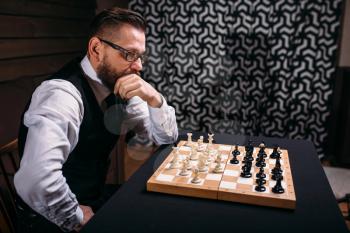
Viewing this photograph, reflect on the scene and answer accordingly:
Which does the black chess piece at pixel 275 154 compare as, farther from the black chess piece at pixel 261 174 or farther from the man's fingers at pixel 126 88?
the man's fingers at pixel 126 88

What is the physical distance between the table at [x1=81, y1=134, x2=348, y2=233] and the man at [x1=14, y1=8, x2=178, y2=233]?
9.2 inches

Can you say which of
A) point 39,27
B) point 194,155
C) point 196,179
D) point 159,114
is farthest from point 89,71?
point 39,27

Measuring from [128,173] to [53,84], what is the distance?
2325mm

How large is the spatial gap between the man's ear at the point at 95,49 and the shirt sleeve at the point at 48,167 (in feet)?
1.26

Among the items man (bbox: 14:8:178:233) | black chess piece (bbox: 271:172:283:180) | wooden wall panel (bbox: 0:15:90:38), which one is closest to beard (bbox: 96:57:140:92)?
man (bbox: 14:8:178:233)

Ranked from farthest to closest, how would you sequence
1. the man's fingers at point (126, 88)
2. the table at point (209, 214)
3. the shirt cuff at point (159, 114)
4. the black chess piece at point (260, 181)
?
the shirt cuff at point (159, 114) < the man's fingers at point (126, 88) < the black chess piece at point (260, 181) < the table at point (209, 214)

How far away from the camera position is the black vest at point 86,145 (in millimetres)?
1576

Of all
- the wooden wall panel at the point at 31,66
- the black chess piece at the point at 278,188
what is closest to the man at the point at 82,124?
the black chess piece at the point at 278,188

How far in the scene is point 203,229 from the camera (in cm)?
107

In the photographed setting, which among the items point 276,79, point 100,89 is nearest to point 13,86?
point 100,89

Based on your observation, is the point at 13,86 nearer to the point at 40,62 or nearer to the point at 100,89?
the point at 40,62

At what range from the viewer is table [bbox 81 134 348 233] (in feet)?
3.53

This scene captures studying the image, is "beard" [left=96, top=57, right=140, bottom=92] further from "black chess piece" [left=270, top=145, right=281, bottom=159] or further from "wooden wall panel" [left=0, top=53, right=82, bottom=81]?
"wooden wall panel" [left=0, top=53, right=82, bottom=81]

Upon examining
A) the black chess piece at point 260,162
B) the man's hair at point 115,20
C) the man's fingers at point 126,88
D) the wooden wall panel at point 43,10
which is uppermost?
the wooden wall panel at point 43,10
